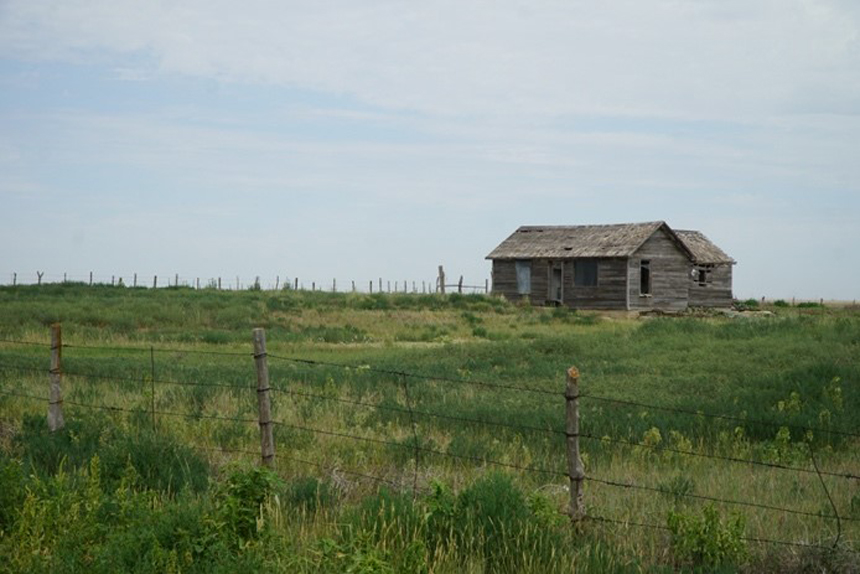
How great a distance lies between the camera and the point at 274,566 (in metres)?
6.79

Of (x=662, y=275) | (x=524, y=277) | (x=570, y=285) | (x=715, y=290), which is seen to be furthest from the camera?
(x=715, y=290)

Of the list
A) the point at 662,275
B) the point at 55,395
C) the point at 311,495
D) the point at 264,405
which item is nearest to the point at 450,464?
the point at 264,405

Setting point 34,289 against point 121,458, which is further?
point 34,289

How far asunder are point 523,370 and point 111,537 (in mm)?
16601

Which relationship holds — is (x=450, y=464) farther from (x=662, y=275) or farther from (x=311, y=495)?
(x=662, y=275)

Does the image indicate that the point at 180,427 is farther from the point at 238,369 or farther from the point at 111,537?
the point at 238,369

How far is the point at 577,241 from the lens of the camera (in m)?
55.9

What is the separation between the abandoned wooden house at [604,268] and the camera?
5259 cm

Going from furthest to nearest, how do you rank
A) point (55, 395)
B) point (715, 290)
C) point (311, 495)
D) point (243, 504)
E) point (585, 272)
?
point (715, 290) → point (585, 272) → point (55, 395) → point (311, 495) → point (243, 504)

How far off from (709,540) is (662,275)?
47.9m

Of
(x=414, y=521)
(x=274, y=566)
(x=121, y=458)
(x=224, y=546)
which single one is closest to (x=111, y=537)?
(x=224, y=546)

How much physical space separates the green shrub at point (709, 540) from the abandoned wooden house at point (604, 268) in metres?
44.2

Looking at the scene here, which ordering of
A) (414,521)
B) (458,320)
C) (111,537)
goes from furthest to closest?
(458,320), (414,521), (111,537)

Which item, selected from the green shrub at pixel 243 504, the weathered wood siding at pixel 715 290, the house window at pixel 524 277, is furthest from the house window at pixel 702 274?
the green shrub at pixel 243 504
